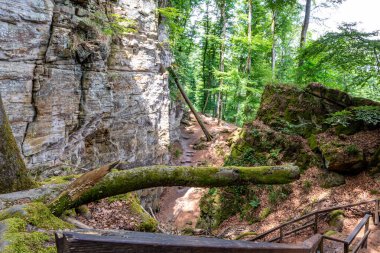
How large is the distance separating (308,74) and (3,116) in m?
12.3

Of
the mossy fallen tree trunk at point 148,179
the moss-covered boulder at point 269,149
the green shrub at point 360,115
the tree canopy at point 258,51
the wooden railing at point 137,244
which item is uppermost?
the tree canopy at point 258,51

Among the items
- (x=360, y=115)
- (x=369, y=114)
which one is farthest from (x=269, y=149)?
(x=369, y=114)

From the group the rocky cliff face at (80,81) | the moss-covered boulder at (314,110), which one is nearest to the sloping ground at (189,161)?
the rocky cliff face at (80,81)

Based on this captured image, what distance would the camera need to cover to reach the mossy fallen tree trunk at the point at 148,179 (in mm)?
3793

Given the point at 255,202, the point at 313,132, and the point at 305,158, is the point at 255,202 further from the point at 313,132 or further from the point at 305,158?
the point at 313,132

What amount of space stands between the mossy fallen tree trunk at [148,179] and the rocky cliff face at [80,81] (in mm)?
6407

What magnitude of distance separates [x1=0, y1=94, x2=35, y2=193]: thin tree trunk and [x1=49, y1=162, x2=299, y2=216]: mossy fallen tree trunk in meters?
1.36

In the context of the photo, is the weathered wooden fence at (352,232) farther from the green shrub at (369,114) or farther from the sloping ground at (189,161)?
the sloping ground at (189,161)

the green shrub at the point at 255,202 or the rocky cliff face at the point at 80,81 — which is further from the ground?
the rocky cliff face at the point at 80,81

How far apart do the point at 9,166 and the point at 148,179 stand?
8.71ft

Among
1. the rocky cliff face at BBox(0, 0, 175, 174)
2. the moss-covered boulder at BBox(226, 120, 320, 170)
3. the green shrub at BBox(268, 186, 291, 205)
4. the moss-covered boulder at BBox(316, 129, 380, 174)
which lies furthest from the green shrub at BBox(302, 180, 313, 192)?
the rocky cliff face at BBox(0, 0, 175, 174)

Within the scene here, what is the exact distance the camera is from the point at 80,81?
432 inches

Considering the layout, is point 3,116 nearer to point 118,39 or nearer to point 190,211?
point 118,39

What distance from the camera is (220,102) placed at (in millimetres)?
24078
